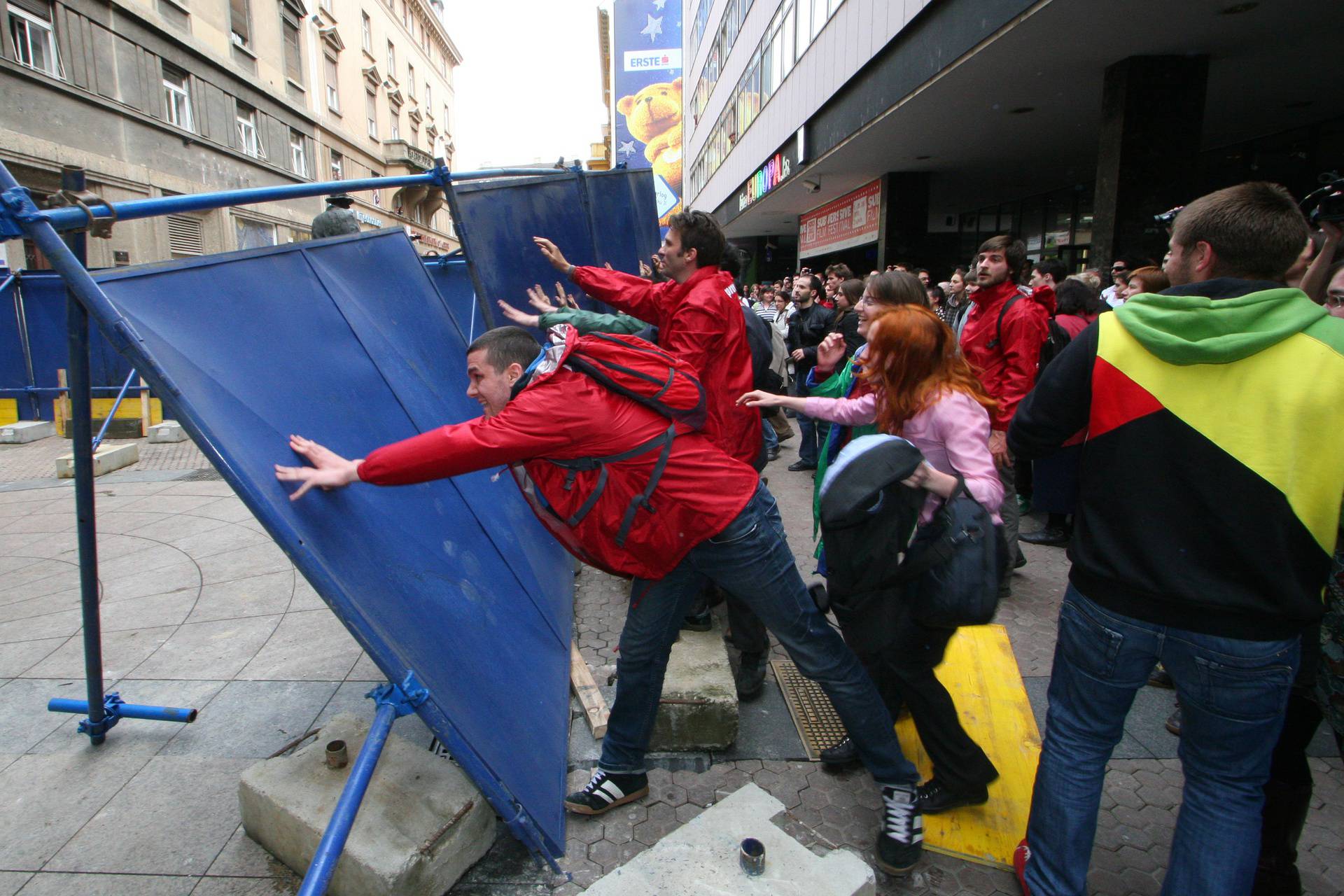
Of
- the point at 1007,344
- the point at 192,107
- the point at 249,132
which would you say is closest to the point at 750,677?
the point at 1007,344

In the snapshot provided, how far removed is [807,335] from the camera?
731 cm

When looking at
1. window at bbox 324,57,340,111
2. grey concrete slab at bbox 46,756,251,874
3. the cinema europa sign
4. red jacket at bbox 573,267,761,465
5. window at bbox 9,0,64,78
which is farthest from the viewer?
window at bbox 324,57,340,111

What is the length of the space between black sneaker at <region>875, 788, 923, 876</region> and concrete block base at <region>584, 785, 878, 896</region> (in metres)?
0.53

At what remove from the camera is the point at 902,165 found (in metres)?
14.1

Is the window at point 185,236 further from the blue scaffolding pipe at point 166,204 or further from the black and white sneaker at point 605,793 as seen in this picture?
the black and white sneaker at point 605,793

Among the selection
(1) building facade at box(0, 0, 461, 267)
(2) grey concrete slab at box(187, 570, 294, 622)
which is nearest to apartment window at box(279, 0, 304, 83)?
(1) building facade at box(0, 0, 461, 267)

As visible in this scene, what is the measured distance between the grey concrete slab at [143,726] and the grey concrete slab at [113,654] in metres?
0.13

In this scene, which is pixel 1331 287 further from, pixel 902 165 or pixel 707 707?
pixel 902 165

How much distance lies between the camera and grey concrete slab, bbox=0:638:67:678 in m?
3.53

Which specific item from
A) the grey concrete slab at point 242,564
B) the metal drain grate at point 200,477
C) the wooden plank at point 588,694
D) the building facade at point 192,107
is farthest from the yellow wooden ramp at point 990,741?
the building facade at point 192,107

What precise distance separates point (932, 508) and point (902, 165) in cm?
1355

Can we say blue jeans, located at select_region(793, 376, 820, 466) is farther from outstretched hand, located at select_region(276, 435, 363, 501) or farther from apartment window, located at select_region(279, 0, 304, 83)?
apartment window, located at select_region(279, 0, 304, 83)

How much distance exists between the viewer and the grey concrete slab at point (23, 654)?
3.53 meters

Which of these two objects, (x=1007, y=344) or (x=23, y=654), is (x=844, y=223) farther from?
(x=23, y=654)
